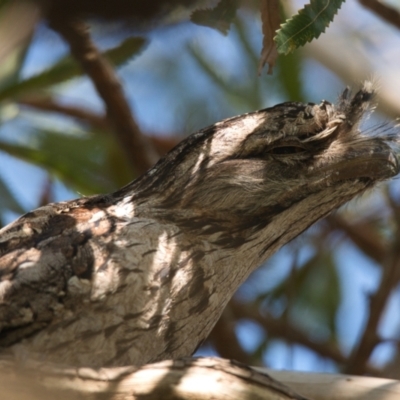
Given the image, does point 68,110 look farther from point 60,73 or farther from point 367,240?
point 367,240

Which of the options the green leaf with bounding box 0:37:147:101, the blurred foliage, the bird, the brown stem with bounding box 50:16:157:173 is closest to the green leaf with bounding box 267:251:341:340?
the blurred foliage

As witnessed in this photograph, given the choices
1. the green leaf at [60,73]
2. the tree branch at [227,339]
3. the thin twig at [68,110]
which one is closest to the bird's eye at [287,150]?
the green leaf at [60,73]

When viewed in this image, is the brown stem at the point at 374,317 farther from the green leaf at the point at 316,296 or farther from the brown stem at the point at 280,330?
the green leaf at the point at 316,296

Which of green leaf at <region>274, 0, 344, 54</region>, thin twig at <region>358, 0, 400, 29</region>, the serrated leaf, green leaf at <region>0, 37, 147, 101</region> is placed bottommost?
green leaf at <region>274, 0, 344, 54</region>

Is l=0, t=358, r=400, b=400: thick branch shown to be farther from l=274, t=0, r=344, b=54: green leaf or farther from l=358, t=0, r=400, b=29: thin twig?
l=358, t=0, r=400, b=29: thin twig

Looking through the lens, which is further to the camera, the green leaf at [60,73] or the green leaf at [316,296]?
the green leaf at [316,296]

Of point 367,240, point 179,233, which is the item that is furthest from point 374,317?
point 179,233
